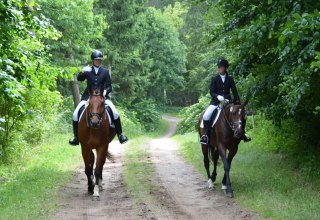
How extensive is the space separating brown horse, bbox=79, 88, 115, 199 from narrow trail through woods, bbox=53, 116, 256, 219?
1.66 feet

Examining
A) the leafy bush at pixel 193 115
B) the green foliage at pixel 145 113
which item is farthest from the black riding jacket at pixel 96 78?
the green foliage at pixel 145 113

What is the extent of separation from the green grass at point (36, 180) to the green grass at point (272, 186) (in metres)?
4.08

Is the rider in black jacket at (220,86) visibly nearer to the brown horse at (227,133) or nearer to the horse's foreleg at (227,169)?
the brown horse at (227,133)

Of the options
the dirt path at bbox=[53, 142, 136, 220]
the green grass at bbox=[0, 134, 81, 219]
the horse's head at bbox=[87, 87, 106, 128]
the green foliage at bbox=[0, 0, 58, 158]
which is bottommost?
the dirt path at bbox=[53, 142, 136, 220]

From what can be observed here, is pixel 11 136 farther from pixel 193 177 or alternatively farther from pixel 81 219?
pixel 81 219

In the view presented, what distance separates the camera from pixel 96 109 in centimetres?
984

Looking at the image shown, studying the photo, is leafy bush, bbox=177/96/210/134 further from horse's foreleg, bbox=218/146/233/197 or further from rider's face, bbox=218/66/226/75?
horse's foreleg, bbox=218/146/233/197

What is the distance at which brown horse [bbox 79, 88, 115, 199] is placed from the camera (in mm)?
9867

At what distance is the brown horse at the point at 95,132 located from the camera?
987 centimetres

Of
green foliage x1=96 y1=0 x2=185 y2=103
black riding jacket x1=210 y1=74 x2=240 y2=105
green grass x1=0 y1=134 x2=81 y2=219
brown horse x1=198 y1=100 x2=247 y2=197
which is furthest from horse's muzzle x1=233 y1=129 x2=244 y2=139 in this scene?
green foliage x1=96 y1=0 x2=185 y2=103

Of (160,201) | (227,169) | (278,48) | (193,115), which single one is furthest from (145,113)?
(278,48)

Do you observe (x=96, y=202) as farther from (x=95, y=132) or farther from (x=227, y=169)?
(x=227, y=169)

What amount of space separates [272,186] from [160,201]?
9.24 ft

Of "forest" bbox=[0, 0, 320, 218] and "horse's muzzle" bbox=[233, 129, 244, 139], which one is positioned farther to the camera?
"horse's muzzle" bbox=[233, 129, 244, 139]
